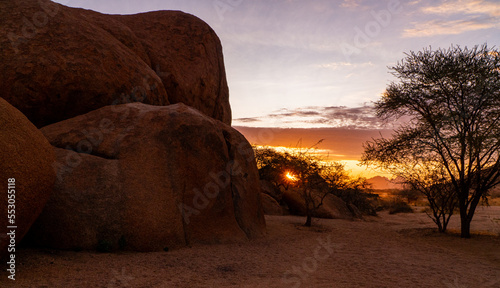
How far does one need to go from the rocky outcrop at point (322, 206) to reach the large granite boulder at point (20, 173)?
16719 millimetres

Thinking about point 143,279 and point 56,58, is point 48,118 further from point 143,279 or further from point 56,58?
point 143,279

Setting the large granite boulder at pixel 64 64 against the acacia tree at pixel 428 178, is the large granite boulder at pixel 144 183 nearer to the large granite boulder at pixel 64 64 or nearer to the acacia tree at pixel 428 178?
the large granite boulder at pixel 64 64

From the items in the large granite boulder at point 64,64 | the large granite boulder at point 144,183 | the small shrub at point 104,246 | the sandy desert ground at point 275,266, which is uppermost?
the large granite boulder at point 64,64

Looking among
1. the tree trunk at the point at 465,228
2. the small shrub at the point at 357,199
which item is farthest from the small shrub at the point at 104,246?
the small shrub at the point at 357,199

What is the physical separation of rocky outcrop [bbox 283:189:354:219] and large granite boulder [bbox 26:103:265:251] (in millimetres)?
10207

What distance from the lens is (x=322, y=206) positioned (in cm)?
2070

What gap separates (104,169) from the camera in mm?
8164

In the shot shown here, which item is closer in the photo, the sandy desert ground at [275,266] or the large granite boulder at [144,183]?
the sandy desert ground at [275,266]

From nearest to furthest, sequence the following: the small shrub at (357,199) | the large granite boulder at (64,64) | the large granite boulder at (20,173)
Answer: the large granite boulder at (20,173), the large granite boulder at (64,64), the small shrub at (357,199)

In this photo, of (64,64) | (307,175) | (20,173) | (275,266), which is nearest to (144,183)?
(20,173)

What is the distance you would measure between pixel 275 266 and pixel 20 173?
18.2 feet

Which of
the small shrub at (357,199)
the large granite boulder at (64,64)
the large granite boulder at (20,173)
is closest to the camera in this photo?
the large granite boulder at (20,173)

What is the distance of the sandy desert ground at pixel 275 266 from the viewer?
19.5 ft

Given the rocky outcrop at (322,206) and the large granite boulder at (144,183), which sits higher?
the large granite boulder at (144,183)
